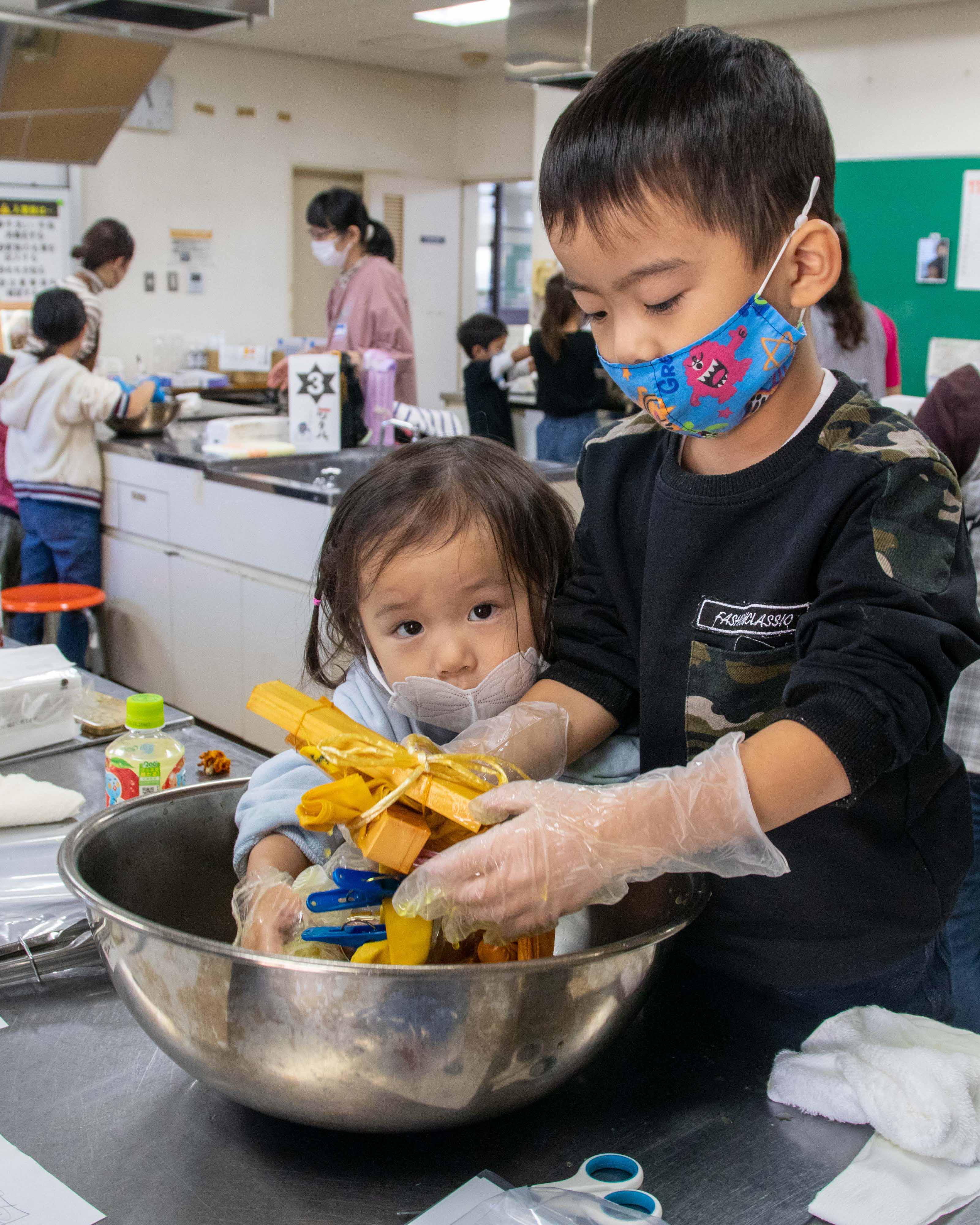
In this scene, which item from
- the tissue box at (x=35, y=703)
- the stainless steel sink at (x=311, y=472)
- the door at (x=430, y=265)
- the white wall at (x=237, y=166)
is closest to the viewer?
the tissue box at (x=35, y=703)

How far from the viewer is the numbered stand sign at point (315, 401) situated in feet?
12.1

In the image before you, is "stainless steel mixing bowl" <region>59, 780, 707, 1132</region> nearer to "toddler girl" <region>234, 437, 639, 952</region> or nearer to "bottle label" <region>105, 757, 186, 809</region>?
"toddler girl" <region>234, 437, 639, 952</region>

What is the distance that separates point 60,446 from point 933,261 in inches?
150

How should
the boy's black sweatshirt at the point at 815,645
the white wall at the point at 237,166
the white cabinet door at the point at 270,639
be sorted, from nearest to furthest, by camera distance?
the boy's black sweatshirt at the point at 815,645 → the white cabinet door at the point at 270,639 → the white wall at the point at 237,166

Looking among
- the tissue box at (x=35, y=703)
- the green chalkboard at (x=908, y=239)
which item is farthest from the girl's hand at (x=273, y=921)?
the green chalkboard at (x=908, y=239)

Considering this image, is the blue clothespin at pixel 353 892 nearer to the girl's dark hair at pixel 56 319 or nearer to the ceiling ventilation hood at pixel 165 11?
the ceiling ventilation hood at pixel 165 11

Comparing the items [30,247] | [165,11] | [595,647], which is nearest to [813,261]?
[595,647]

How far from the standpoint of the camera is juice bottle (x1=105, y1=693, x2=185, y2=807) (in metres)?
1.26

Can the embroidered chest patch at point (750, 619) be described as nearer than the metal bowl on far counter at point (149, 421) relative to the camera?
Yes

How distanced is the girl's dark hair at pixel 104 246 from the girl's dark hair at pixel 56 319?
47 cm

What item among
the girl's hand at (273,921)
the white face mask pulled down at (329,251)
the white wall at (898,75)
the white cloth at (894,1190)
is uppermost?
the white wall at (898,75)

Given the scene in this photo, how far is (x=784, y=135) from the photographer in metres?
0.79

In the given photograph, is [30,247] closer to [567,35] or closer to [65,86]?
[65,86]

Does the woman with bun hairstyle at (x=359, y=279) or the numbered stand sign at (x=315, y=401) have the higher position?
the woman with bun hairstyle at (x=359, y=279)
